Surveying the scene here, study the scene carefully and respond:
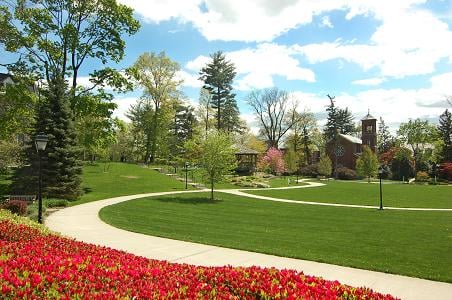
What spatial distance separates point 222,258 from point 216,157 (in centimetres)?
1683

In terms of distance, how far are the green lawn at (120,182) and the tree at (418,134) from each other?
4752 cm

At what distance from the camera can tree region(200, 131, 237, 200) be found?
85.5 ft

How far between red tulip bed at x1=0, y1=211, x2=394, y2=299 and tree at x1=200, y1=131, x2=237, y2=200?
2011 cm

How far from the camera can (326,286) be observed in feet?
16.5

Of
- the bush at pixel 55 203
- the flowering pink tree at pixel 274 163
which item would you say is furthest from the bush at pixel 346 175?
the bush at pixel 55 203

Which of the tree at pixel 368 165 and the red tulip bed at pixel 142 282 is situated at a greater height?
the tree at pixel 368 165

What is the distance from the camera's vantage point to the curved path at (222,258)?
7301 millimetres

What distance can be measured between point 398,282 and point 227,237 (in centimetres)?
582

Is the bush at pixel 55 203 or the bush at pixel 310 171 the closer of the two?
the bush at pixel 55 203

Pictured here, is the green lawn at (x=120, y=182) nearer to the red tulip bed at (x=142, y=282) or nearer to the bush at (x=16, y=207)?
the bush at (x=16, y=207)

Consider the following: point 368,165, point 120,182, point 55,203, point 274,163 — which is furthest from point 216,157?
point 274,163

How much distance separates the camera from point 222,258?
9.42 meters

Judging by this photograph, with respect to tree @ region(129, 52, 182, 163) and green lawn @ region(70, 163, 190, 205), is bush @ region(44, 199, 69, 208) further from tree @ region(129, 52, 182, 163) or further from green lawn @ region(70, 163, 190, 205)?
tree @ region(129, 52, 182, 163)

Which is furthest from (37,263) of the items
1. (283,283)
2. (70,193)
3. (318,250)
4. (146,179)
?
(146,179)
